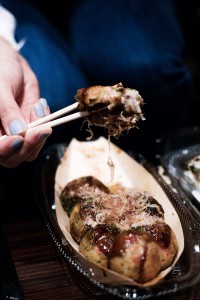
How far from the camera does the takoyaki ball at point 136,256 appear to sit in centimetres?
131

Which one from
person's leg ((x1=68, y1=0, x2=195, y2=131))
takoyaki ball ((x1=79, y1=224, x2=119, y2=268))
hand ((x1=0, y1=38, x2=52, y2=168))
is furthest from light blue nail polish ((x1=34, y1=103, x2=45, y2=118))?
person's leg ((x1=68, y1=0, x2=195, y2=131))

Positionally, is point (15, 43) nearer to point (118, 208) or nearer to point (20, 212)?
point (20, 212)

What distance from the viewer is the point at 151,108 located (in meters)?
3.08

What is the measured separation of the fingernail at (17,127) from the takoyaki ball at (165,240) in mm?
583

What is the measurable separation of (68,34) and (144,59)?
737mm

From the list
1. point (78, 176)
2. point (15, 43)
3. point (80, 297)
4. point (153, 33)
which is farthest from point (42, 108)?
point (153, 33)

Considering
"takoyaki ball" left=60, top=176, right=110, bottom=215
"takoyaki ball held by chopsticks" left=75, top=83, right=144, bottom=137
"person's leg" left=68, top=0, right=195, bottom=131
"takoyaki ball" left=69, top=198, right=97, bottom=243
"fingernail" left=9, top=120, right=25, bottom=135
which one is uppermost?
"fingernail" left=9, top=120, right=25, bottom=135

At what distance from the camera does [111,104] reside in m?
1.45

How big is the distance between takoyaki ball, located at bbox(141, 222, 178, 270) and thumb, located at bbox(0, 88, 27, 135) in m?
0.59

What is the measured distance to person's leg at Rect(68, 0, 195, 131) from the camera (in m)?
2.97

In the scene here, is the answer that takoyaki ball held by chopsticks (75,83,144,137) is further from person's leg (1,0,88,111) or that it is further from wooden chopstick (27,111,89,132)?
person's leg (1,0,88,111)

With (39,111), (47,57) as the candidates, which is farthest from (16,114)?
(47,57)

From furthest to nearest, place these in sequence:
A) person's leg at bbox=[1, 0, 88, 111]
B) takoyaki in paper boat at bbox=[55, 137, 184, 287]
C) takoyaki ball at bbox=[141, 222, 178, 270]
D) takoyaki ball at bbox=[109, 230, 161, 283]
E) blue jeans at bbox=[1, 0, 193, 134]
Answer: blue jeans at bbox=[1, 0, 193, 134]
person's leg at bbox=[1, 0, 88, 111]
takoyaki in paper boat at bbox=[55, 137, 184, 287]
takoyaki ball at bbox=[141, 222, 178, 270]
takoyaki ball at bbox=[109, 230, 161, 283]

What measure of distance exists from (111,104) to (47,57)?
1.51 m
